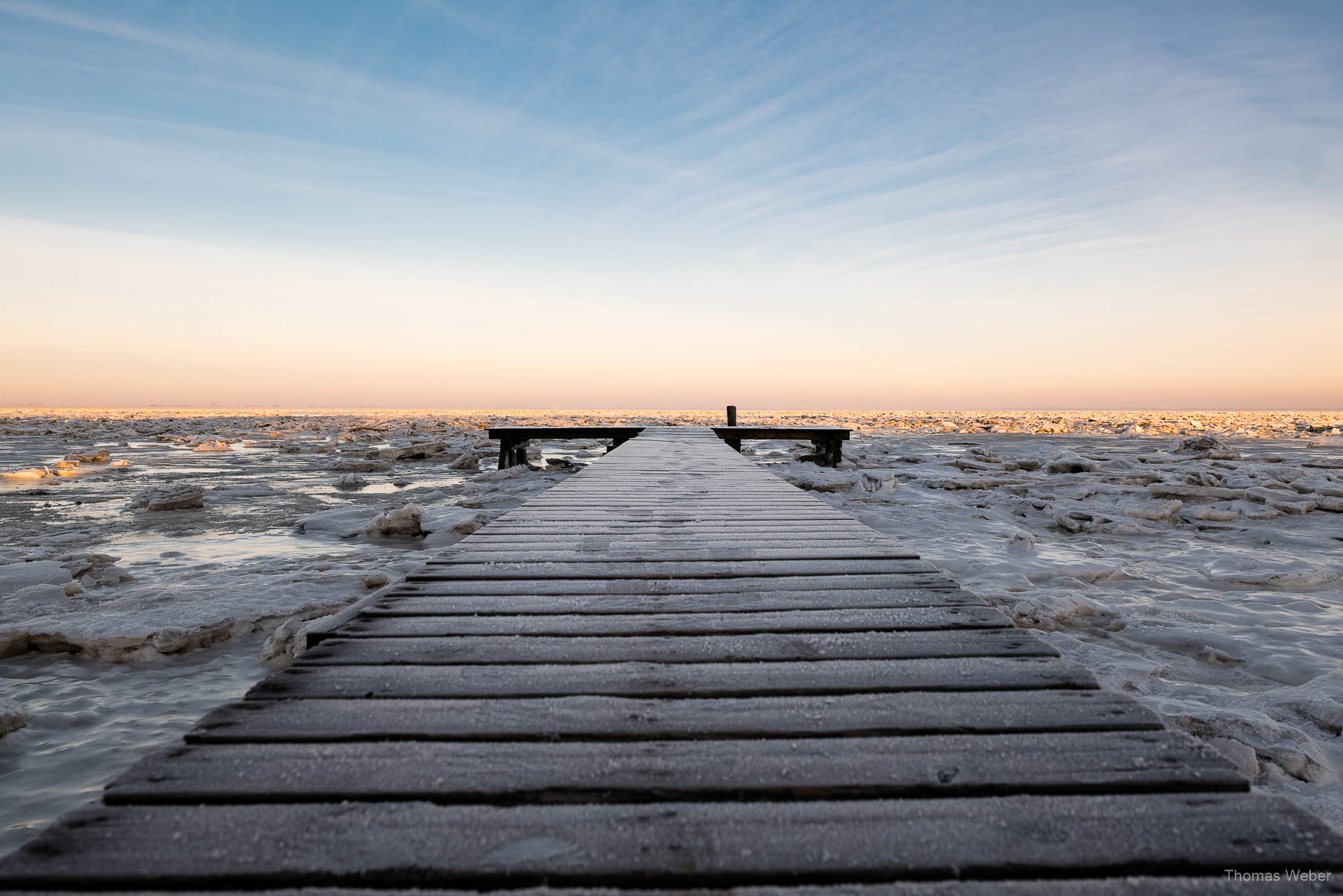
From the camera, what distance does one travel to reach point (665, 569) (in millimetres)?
2973

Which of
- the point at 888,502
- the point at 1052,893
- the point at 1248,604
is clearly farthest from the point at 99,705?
the point at 888,502

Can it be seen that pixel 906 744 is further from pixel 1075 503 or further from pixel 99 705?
pixel 1075 503

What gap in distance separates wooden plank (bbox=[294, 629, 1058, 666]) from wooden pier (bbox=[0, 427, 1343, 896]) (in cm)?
1

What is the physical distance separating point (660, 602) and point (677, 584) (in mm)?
259

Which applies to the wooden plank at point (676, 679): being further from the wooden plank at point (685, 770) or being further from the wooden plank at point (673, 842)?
the wooden plank at point (673, 842)

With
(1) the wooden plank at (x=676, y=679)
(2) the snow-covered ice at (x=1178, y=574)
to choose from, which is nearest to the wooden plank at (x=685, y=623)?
(1) the wooden plank at (x=676, y=679)

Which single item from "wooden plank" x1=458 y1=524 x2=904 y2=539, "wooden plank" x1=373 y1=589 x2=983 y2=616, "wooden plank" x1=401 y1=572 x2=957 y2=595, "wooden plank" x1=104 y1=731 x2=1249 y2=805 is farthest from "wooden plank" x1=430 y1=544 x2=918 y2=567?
"wooden plank" x1=104 y1=731 x2=1249 y2=805

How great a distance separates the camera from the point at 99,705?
2.80 meters

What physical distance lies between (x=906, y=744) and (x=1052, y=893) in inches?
16.5

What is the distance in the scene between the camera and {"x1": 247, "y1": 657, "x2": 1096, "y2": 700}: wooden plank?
1703mm

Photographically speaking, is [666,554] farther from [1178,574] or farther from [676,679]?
[1178,574]

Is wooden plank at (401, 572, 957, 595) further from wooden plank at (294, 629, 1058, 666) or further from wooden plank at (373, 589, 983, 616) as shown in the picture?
wooden plank at (294, 629, 1058, 666)

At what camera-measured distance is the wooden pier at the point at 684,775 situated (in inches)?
42.6

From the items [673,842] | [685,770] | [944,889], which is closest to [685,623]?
[685,770]
